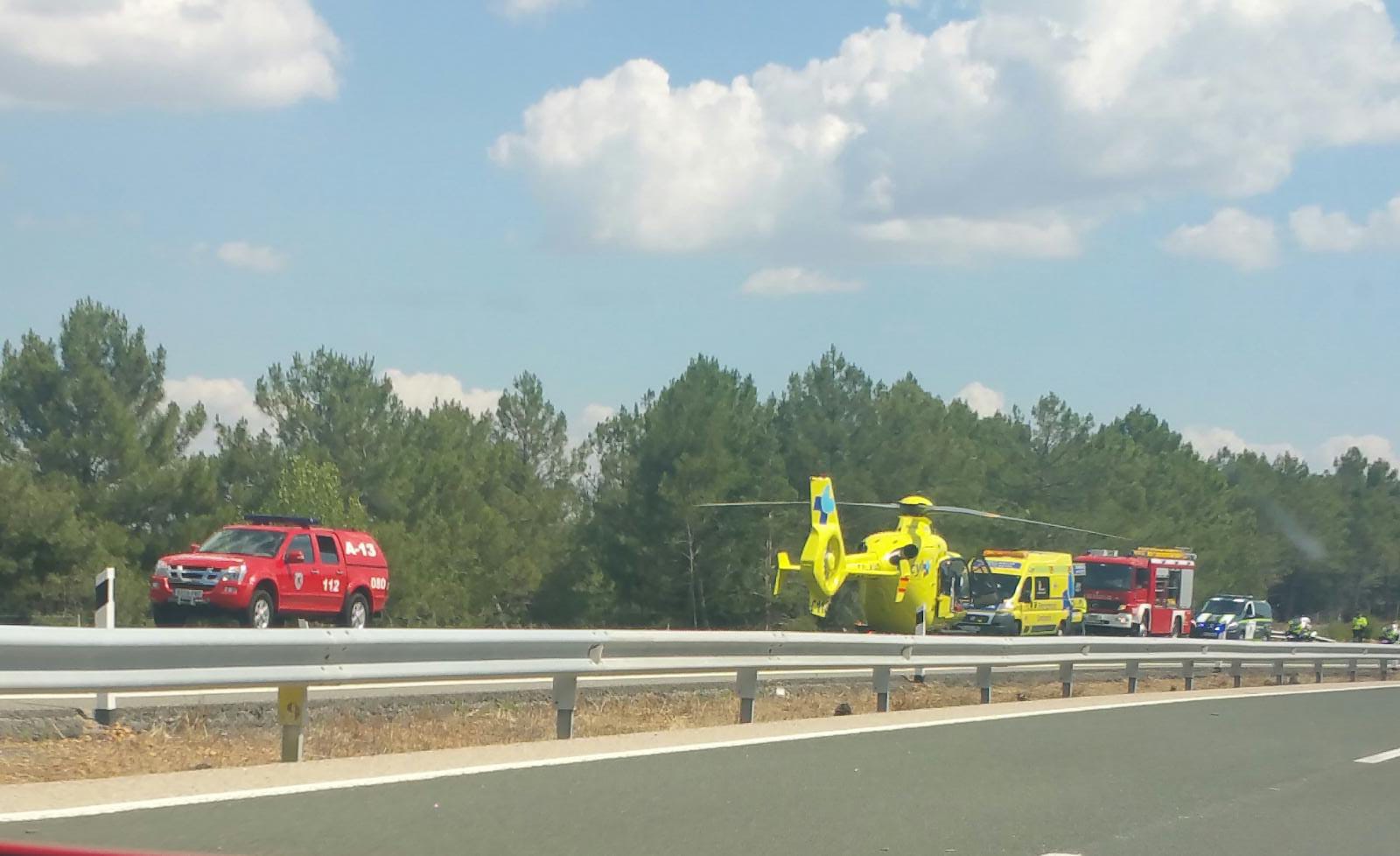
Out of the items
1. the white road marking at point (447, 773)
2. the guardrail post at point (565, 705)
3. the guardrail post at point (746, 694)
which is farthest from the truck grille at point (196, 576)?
the guardrail post at point (565, 705)

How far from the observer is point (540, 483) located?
309ft

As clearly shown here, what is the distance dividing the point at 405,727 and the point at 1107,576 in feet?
139

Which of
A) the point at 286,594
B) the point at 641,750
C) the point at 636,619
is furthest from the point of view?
the point at 636,619

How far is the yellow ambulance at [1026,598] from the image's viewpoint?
4119cm

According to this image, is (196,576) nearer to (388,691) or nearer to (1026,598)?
(388,691)

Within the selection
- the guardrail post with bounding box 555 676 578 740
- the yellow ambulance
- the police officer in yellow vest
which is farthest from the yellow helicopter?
the police officer in yellow vest

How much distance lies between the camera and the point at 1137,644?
70.7 ft

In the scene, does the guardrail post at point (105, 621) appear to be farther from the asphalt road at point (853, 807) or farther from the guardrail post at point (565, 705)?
the asphalt road at point (853, 807)

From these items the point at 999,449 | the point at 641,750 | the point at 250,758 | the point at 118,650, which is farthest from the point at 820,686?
the point at 999,449

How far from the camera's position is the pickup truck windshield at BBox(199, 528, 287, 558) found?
82.8ft

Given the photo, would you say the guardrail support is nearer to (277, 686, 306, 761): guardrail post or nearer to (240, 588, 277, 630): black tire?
(277, 686, 306, 761): guardrail post

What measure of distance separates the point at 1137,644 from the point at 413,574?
42356 millimetres

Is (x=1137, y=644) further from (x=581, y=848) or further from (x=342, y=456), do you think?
(x=342, y=456)

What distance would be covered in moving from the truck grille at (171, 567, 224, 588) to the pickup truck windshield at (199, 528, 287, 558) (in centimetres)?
77
